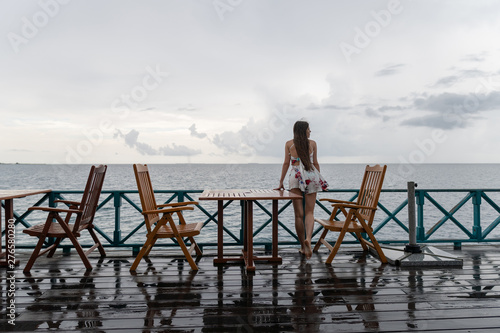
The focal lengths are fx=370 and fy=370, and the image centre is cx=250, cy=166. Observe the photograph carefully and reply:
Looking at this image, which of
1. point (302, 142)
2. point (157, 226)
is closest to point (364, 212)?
point (302, 142)

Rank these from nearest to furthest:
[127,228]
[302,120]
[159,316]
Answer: [159,316], [302,120], [127,228]

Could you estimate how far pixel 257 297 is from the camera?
297cm

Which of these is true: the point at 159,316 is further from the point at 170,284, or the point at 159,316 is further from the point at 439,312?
the point at 439,312

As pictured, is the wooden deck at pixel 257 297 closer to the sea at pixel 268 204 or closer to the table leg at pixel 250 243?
the table leg at pixel 250 243

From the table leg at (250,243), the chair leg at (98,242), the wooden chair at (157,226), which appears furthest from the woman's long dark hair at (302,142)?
the chair leg at (98,242)

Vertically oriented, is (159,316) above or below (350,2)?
below

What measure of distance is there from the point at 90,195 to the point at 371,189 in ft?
10.7

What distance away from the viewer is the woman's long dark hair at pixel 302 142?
4.46 m

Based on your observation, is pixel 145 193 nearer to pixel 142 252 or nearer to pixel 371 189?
pixel 142 252

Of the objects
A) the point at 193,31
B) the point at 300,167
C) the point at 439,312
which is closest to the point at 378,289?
the point at 439,312

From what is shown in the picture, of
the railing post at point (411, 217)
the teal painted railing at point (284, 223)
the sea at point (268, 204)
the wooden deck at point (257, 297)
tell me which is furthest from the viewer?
the sea at point (268, 204)

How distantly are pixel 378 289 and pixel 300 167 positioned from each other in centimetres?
176

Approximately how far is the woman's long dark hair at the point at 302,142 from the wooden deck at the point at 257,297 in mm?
1165

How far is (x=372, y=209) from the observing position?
420cm
